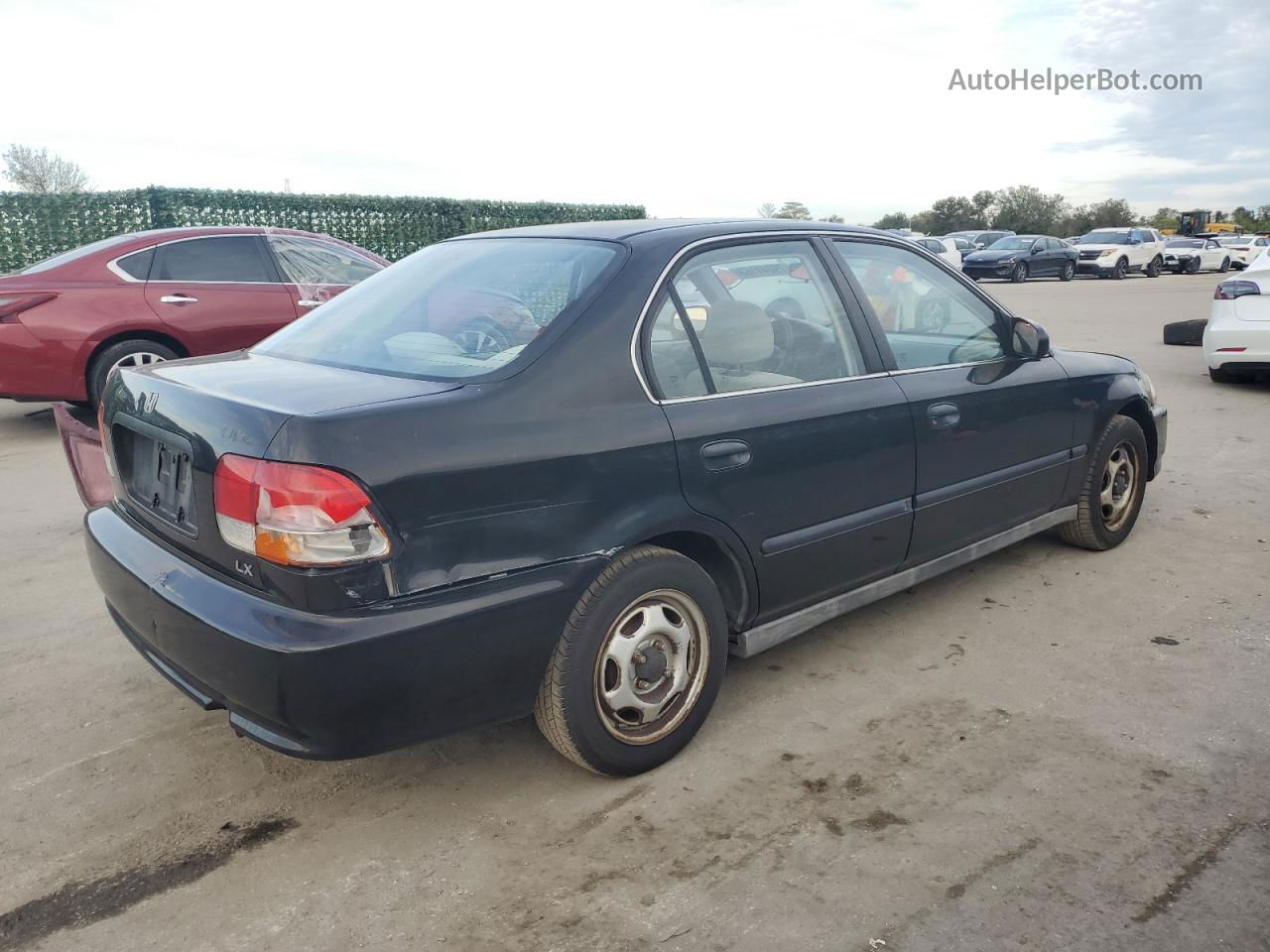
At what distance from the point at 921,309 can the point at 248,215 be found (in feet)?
41.3

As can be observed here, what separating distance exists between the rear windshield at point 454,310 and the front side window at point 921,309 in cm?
115

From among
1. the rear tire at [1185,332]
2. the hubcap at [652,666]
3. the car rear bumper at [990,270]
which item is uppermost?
the car rear bumper at [990,270]

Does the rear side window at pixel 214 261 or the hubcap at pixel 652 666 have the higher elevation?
the rear side window at pixel 214 261

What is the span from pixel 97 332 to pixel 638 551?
6230 mm

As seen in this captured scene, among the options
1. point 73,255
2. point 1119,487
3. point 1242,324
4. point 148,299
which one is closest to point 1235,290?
point 1242,324

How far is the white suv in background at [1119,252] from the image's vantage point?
32094 millimetres

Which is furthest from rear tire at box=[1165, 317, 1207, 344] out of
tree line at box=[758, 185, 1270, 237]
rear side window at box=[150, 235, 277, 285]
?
tree line at box=[758, 185, 1270, 237]

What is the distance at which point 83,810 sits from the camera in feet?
9.39

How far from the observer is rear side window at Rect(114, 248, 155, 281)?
7.71m

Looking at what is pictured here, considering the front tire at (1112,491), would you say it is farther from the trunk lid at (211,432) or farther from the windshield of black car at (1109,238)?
the windshield of black car at (1109,238)

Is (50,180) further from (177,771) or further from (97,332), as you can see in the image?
(177,771)

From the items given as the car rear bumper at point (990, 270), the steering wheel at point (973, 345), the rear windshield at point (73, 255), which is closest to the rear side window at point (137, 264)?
the rear windshield at point (73, 255)

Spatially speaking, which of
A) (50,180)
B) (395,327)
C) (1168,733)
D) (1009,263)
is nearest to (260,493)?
(395,327)

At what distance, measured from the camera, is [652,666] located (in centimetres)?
298
